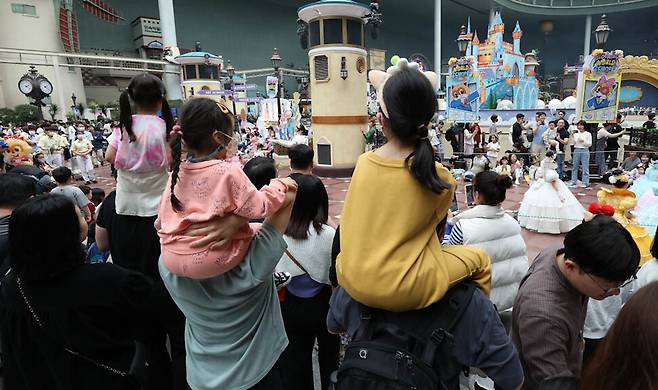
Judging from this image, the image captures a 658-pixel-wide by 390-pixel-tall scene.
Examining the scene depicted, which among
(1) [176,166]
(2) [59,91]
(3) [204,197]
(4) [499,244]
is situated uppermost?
(2) [59,91]

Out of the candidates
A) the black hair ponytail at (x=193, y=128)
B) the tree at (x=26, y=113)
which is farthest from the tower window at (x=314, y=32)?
the tree at (x=26, y=113)

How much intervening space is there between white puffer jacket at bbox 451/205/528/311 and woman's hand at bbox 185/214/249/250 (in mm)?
1412

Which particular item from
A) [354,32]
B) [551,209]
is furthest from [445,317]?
[354,32]

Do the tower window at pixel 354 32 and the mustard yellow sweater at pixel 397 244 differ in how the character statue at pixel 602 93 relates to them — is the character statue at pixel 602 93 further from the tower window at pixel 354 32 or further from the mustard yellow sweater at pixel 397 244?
the mustard yellow sweater at pixel 397 244

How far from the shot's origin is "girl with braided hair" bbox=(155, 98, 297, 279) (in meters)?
1.30

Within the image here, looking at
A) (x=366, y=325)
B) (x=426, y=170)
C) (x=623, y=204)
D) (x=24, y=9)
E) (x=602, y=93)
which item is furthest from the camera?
(x=24, y=9)

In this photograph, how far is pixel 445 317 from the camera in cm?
112

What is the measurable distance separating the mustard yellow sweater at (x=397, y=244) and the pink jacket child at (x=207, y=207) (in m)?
0.35

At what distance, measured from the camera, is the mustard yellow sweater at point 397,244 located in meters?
1.08

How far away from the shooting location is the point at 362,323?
121 centimetres

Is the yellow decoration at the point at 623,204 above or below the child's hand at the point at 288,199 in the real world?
below

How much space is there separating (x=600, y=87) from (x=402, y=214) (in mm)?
10071

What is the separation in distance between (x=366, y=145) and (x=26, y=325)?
10.4 m

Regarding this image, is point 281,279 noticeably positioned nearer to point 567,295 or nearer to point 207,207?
point 207,207
